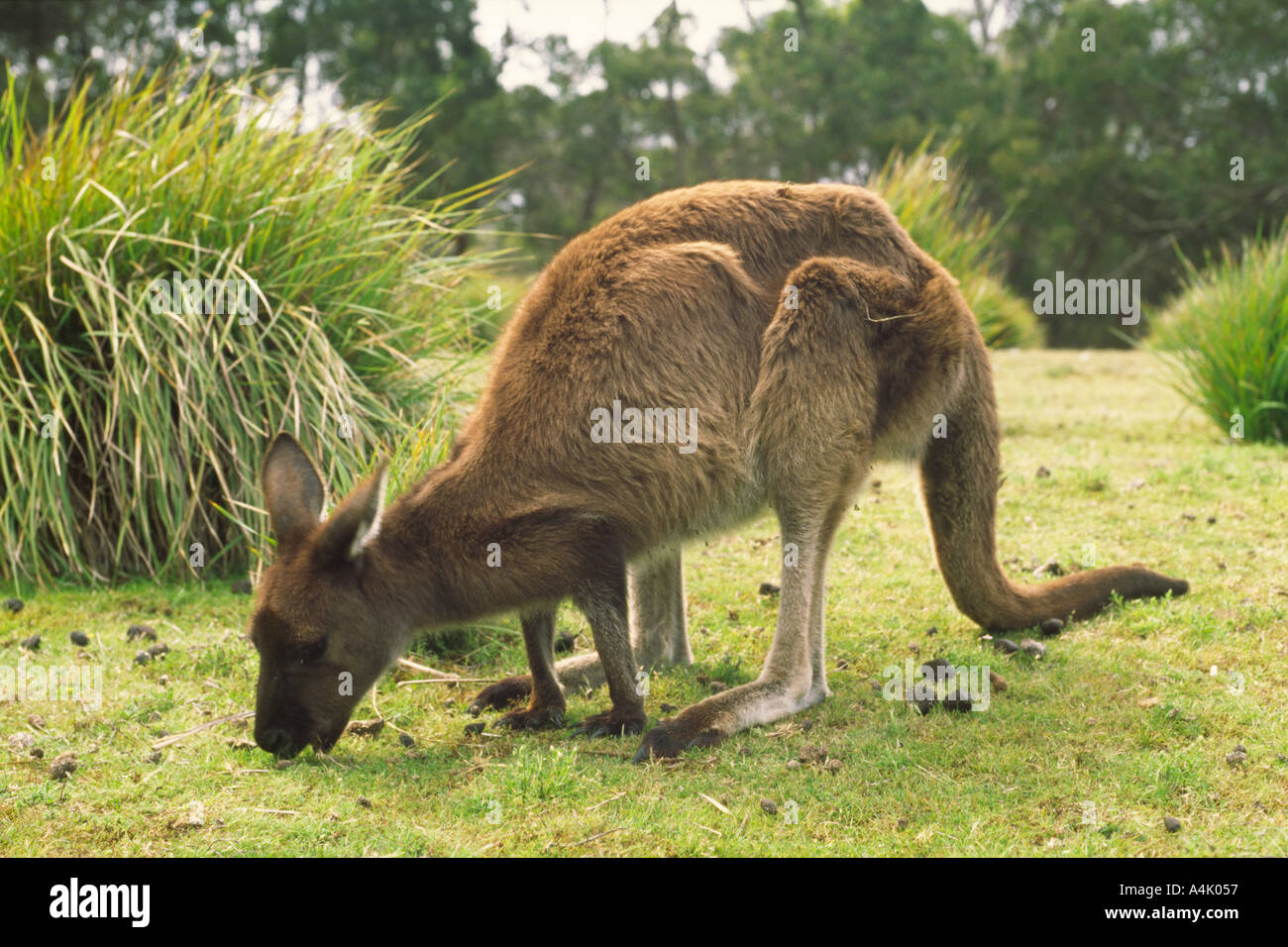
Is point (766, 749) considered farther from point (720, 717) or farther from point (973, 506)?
point (973, 506)

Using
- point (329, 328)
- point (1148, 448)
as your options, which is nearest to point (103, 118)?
point (329, 328)

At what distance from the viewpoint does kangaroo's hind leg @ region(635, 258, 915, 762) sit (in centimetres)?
405

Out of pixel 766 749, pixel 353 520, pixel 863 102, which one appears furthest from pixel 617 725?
pixel 863 102

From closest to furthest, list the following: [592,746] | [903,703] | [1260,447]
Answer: [592,746] < [903,703] < [1260,447]

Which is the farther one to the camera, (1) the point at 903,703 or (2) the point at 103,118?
(2) the point at 103,118

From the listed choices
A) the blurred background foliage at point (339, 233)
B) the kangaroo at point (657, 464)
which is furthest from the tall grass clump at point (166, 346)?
the kangaroo at point (657, 464)

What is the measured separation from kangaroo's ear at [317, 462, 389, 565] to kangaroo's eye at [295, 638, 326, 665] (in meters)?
0.25

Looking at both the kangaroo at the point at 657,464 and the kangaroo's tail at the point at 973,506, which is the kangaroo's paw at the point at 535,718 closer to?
the kangaroo at the point at 657,464

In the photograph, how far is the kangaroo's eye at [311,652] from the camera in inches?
140

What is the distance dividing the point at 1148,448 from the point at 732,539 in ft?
10.6

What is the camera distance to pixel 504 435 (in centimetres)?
389

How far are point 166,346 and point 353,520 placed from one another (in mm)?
2702

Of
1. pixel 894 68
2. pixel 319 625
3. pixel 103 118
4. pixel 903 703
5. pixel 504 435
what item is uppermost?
pixel 894 68

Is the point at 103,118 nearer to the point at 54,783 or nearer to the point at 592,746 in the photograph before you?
the point at 54,783
